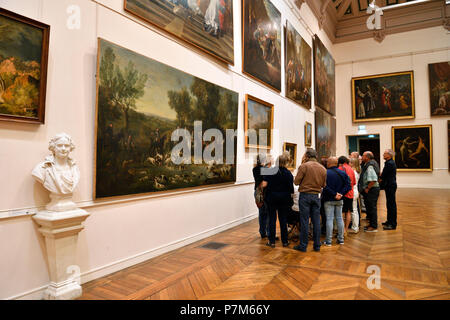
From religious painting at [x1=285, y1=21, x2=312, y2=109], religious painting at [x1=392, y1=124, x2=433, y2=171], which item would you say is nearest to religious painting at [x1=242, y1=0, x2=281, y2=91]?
religious painting at [x1=285, y1=21, x2=312, y2=109]

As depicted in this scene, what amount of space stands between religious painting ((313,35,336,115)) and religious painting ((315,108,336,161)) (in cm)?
45

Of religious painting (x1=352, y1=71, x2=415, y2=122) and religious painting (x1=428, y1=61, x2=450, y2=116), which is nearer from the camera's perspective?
religious painting (x1=428, y1=61, x2=450, y2=116)

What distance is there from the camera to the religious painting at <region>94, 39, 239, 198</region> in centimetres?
411

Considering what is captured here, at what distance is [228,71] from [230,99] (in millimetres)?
755

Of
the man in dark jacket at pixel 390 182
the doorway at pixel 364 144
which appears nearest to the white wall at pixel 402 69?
the doorway at pixel 364 144

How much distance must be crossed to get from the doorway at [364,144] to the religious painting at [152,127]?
15.2 meters

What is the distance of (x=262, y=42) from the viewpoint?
897 centimetres

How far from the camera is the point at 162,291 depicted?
140 inches

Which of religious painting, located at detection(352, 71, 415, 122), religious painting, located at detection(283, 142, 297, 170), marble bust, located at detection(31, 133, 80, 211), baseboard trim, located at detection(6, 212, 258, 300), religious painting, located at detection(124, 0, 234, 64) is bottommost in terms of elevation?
baseboard trim, located at detection(6, 212, 258, 300)

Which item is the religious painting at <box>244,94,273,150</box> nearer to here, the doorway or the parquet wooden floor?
the parquet wooden floor

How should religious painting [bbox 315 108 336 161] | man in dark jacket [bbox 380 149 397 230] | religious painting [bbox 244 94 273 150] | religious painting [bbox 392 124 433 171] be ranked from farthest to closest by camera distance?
religious painting [bbox 392 124 433 171] < religious painting [bbox 315 108 336 161] < religious painting [bbox 244 94 273 150] < man in dark jacket [bbox 380 149 397 230]

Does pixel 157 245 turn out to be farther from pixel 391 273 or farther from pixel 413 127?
pixel 413 127
